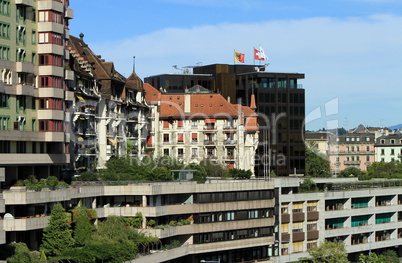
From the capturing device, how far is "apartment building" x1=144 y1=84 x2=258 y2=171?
553ft

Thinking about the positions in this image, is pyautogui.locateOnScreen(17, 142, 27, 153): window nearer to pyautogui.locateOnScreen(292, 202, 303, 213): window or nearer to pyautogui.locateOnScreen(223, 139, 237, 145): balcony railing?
pyautogui.locateOnScreen(292, 202, 303, 213): window

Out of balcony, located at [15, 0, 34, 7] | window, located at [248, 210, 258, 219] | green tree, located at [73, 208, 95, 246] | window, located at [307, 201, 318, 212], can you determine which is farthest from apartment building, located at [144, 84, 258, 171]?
green tree, located at [73, 208, 95, 246]

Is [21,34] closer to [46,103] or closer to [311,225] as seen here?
[46,103]

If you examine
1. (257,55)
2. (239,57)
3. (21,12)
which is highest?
(257,55)

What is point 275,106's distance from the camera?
7229 inches

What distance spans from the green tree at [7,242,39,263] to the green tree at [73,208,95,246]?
6.43m

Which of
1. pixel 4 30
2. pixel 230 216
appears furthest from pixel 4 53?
pixel 230 216

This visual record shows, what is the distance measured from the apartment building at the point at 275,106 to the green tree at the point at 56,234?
317 feet

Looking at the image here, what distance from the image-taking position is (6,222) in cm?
8106

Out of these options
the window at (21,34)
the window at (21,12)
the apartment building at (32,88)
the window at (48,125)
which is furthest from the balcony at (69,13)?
the window at (48,125)

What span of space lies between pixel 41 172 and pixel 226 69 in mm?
98486

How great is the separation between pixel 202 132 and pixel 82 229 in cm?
8274

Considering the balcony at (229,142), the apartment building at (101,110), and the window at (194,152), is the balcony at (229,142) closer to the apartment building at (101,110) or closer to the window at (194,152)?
the window at (194,152)

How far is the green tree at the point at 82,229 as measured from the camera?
287 ft
